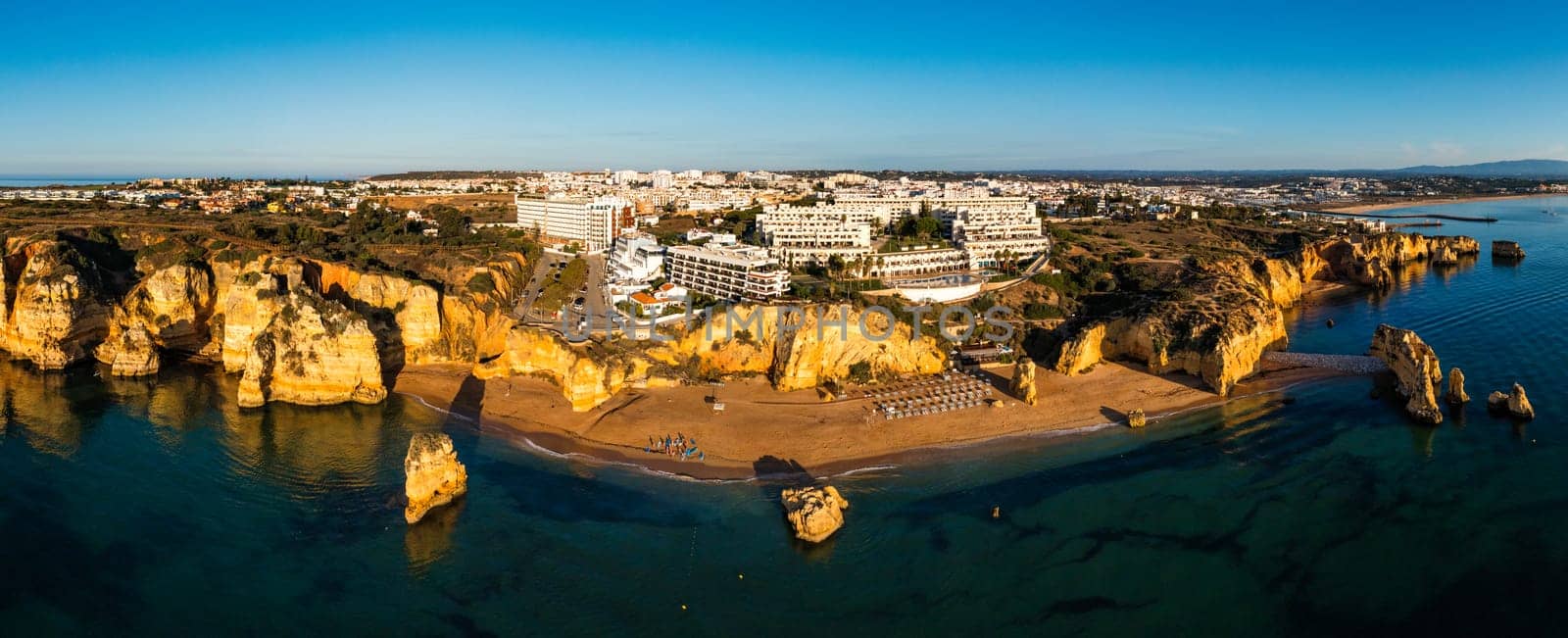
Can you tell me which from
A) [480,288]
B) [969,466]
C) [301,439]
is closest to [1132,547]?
[969,466]

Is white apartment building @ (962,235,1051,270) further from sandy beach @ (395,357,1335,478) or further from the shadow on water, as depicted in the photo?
the shadow on water

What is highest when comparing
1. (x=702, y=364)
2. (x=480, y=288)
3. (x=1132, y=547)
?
(x=480, y=288)

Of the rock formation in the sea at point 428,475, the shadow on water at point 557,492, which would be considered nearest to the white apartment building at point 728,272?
the shadow on water at point 557,492

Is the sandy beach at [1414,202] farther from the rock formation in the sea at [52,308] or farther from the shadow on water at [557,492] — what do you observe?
the rock formation in the sea at [52,308]

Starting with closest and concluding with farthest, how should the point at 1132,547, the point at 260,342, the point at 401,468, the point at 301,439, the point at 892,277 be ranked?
the point at 1132,547 < the point at 401,468 < the point at 301,439 < the point at 260,342 < the point at 892,277

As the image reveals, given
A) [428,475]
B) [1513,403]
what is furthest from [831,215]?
[428,475]

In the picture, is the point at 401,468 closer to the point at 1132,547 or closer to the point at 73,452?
the point at 73,452
